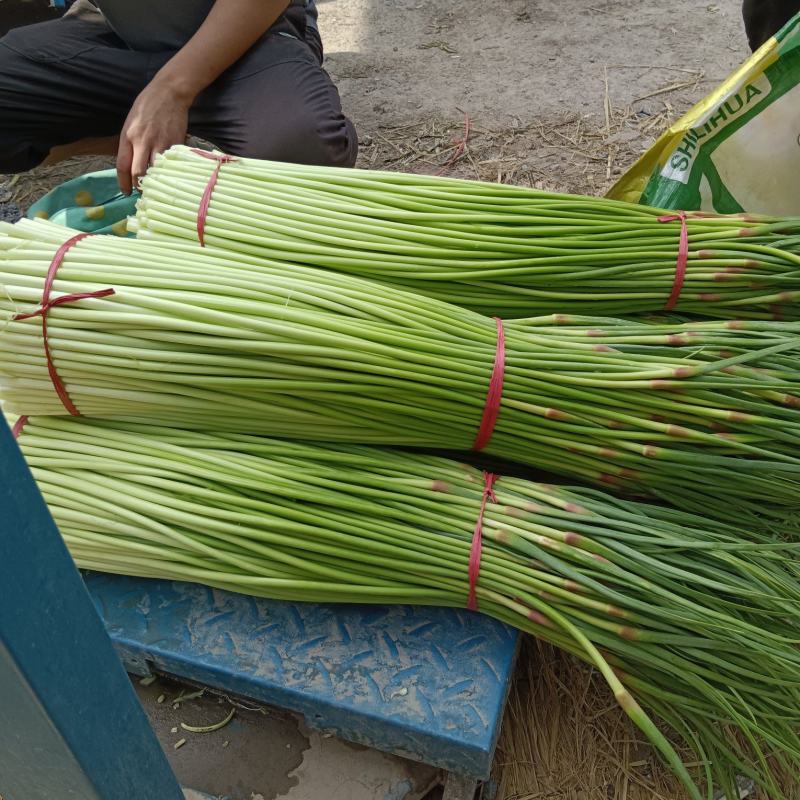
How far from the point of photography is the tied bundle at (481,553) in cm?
113

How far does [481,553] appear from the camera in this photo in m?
A: 1.21

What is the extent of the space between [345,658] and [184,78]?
168 cm

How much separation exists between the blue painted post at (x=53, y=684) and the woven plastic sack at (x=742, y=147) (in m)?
1.58

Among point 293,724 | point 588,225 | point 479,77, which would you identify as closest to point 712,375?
point 588,225

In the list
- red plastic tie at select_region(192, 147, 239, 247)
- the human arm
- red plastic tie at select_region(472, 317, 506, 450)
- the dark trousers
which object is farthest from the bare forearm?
red plastic tie at select_region(472, 317, 506, 450)

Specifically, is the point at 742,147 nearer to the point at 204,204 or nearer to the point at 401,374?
the point at 401,374

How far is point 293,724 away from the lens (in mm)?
1446

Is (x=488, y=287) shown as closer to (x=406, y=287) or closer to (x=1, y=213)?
(x=406, y=287)

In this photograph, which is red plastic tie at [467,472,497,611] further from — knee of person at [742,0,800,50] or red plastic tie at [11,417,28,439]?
knee of person at [742,0,800,50]

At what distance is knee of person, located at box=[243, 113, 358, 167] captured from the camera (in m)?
2.22

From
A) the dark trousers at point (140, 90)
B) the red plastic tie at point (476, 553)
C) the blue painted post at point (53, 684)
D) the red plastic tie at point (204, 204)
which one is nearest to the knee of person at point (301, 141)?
the dark trousers at point (140, 90)

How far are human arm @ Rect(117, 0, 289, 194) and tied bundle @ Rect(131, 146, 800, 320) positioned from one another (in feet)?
2.08

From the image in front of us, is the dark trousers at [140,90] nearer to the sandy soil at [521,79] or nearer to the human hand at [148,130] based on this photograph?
the human hand at [148,130]

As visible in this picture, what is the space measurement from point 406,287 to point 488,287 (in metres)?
0.16
